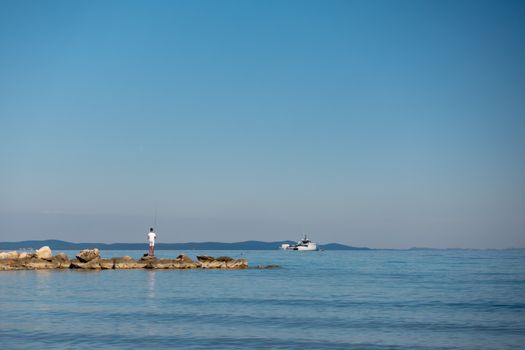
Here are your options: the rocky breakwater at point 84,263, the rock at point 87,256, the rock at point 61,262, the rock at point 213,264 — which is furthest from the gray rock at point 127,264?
the rock at point 213,264

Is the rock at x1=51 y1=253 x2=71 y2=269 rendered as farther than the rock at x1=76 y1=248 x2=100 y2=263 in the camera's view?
Yes

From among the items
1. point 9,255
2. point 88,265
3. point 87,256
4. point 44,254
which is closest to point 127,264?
point 87,256

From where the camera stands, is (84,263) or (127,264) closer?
(84,263)

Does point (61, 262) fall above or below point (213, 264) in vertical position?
above

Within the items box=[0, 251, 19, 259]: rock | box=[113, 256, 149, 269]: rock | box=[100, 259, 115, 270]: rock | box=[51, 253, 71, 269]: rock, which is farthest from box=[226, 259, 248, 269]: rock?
box=[0, 251, 19, 259]: rock

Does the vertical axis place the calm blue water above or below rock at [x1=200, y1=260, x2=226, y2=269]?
below

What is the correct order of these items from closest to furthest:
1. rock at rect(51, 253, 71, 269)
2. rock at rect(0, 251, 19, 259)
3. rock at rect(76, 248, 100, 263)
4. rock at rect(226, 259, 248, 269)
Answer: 1. rock at rect(76, 248, 100, 263)
2. rock at rect(51, 253, 71, 269)
3. rock at rect(0, 251, 19, 259)
4. rock at rect(226, 259, 248, 269)

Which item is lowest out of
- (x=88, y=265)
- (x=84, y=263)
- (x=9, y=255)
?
(x=88, y=265)

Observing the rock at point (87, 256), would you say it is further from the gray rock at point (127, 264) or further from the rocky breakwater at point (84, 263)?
the gray rock at point (127, 264)

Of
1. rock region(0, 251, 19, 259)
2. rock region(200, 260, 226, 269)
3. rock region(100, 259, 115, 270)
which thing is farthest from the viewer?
rock region(200, 260, 226, 269)

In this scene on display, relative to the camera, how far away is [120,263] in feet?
227

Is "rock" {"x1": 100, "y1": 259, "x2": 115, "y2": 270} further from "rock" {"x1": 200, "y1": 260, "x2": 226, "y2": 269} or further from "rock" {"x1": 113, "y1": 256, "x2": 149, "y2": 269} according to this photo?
"rock" {"x1": 200, "y1": 260, "x2": 226, "y2": 269}

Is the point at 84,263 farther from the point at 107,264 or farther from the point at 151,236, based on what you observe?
the point at 151,236

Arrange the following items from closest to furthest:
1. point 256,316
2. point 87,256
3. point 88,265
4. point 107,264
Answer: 1. point 256,316
2. point 88,265
3. point 87,256
4. point 107,264
